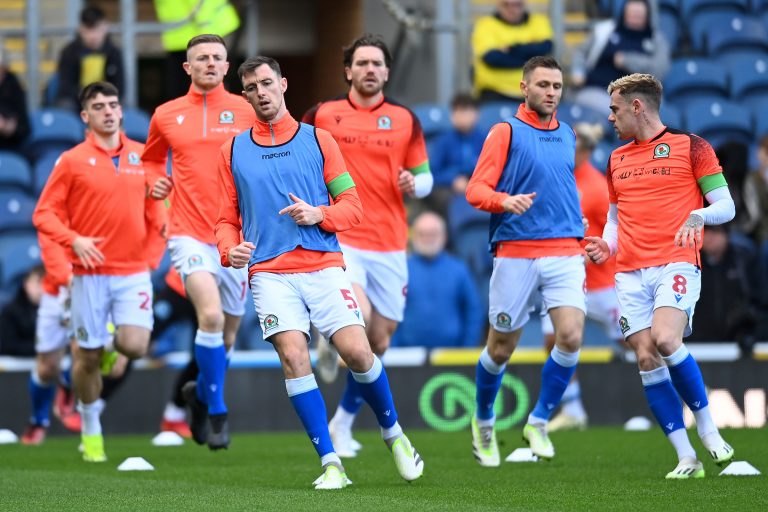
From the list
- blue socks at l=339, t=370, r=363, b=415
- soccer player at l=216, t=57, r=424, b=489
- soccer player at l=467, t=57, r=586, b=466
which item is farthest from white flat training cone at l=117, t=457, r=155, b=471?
soccer player at l=467, t=57, r=586, b=466

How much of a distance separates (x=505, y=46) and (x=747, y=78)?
3.45 meters

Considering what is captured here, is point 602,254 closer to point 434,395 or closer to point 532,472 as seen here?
point 532,472

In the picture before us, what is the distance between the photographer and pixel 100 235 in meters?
→ 11.1

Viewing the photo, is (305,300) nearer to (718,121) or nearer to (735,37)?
(718,121)

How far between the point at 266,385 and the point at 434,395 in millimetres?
1564

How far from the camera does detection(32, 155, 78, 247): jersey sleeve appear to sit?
35.6 ft

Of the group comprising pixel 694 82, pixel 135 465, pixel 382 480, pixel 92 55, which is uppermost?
pixel 92 55

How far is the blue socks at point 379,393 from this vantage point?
27.3 feet

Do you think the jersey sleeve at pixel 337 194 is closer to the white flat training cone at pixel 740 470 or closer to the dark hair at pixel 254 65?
the dark hair at pixel 254 65

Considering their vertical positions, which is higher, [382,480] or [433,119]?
[433,119]

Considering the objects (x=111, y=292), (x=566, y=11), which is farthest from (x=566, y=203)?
(x=566, y=11)

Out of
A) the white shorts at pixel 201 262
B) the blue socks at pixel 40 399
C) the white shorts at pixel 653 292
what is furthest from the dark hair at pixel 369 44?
the blue socks at pixel 40 399

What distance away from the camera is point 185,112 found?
34.0 feet

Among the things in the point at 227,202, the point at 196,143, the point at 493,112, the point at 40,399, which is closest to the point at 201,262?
the point at 196,143
